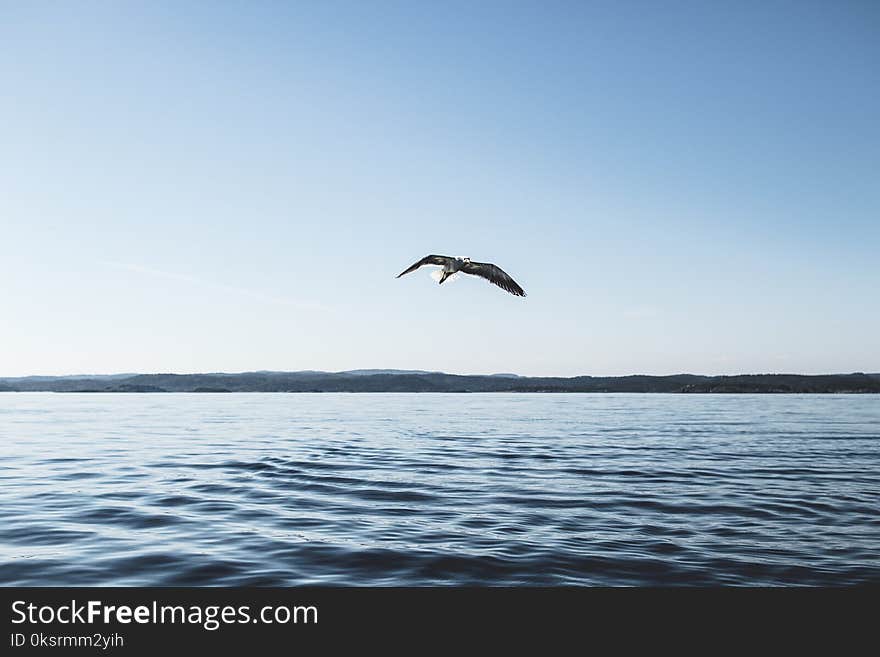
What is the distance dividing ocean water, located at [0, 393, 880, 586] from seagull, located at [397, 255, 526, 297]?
5427 millimetres

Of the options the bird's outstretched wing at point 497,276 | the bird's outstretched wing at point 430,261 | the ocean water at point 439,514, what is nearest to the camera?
the ocean water at point 439,514

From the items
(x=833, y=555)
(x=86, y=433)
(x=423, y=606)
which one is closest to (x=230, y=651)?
(x=423, y=606)

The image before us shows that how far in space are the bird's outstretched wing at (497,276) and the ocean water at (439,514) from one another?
543cm

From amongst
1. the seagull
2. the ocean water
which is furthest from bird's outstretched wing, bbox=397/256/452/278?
the ocean water

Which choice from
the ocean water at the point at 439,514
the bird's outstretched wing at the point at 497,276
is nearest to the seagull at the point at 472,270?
the bird's outstretched wing at the point at 497,276

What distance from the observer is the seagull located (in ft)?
51.1

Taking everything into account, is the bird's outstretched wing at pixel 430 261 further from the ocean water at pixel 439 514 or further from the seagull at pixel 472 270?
the ocean water at pixel 439 514

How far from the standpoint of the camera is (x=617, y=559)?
12102mm

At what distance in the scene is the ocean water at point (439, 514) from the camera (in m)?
11.4

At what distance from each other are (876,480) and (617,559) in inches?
572

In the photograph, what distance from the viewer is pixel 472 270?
667 inches

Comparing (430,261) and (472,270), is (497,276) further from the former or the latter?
(430,261)

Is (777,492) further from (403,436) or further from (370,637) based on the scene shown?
(403,436)

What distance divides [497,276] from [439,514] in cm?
602
